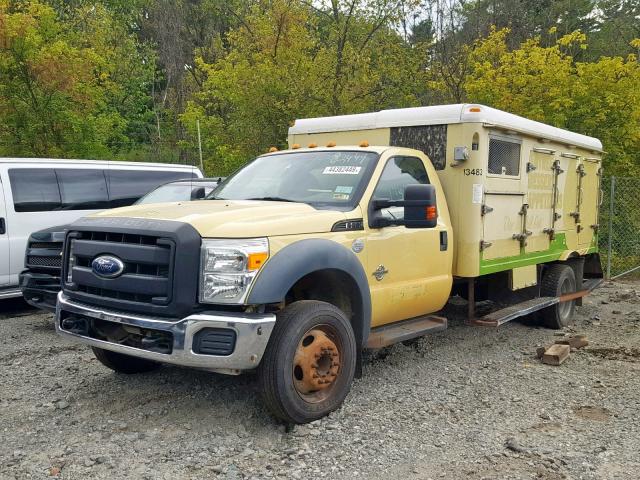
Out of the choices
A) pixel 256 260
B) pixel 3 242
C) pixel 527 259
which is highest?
pixel 256 260

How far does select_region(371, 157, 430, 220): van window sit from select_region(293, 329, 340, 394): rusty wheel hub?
1311 millimetres

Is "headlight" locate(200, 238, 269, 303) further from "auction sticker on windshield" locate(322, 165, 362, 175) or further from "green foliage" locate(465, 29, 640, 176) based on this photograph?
"green foliage" locate(465, 29, 640, 176)

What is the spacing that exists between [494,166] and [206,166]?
1345 cm

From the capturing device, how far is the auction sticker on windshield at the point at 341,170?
17.3 ft

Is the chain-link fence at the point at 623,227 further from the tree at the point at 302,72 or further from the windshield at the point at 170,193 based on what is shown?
the windshield at the point at 170,193

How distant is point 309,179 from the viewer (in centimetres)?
538

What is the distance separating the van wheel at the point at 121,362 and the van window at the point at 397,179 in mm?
2489

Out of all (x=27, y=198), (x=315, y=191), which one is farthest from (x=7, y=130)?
(x=315, y=191)

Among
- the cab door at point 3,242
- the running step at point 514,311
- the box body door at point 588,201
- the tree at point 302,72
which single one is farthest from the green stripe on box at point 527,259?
the tree at point 302,72

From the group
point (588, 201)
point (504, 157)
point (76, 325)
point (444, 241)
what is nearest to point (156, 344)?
point (76, 325)

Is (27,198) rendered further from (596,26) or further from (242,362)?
(596,26)

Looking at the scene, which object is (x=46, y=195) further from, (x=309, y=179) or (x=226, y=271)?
(x=226, y=271)

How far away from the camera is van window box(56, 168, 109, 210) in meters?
8.59

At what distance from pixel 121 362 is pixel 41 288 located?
2.16 m
